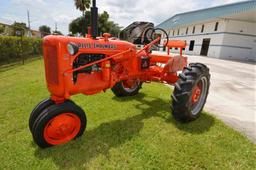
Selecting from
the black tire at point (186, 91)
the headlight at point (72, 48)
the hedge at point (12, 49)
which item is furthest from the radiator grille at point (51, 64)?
the hedge at point (12, 49)

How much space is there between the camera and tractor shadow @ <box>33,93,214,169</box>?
2.49 metres

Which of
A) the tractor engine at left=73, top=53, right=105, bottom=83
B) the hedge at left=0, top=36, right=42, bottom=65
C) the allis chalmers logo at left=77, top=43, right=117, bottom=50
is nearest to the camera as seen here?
the allis chalmers logo at left=77, top=43, right=117, bottom=50

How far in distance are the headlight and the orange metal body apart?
50mm

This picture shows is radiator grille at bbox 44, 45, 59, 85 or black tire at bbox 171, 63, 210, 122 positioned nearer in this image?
radiator grille at bbox 44, 45, 59, 85

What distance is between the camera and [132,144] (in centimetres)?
283

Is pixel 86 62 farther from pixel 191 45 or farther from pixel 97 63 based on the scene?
pixel 191 45

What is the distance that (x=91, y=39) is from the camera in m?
2.82

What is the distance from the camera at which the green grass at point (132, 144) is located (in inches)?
96.3

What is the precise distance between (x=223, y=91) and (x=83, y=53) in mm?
4947

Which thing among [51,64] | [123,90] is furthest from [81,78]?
[123,90]

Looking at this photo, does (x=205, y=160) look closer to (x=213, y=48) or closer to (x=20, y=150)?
(x=20, y=150)

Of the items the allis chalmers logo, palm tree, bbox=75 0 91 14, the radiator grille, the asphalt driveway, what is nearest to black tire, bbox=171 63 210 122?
the asphalt driveway

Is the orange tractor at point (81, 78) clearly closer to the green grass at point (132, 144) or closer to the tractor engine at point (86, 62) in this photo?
the tractor engine at point (86, 62)

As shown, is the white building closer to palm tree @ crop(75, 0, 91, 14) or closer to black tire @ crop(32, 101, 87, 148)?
black tire @ crop(32, 101, 87, 148)
